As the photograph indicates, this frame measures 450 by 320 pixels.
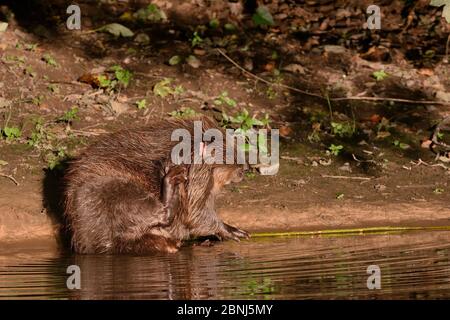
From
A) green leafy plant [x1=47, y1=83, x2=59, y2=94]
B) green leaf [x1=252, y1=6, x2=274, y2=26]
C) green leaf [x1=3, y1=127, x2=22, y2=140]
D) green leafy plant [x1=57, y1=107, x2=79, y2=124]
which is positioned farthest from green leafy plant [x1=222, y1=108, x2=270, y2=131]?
green leaf [x1=252, y1=6, x2=274, y2=26]

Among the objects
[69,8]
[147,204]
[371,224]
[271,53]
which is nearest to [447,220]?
[371,224]

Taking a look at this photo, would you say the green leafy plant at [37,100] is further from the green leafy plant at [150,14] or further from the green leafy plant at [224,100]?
the green leafy plant at [150,14]

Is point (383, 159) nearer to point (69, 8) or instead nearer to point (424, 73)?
point (424, 73)

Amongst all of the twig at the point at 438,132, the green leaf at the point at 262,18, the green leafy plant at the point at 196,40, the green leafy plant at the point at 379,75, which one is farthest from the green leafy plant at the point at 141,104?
the twig at the point at 438,132

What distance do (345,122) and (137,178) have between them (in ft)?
9.87

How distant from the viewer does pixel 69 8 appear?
11.7 meters

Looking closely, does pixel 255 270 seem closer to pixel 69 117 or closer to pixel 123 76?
pixel 69 117

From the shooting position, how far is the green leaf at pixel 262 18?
11.9 m

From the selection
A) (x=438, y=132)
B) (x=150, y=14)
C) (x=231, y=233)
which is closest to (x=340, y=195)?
(x=231, y=233)

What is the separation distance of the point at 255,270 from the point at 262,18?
560 centimetres

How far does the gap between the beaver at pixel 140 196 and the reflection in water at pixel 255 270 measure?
164 mm

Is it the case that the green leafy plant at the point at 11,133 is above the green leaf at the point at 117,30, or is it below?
below

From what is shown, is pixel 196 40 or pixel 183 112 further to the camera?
pixel 196 40

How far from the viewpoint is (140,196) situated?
306 inches
